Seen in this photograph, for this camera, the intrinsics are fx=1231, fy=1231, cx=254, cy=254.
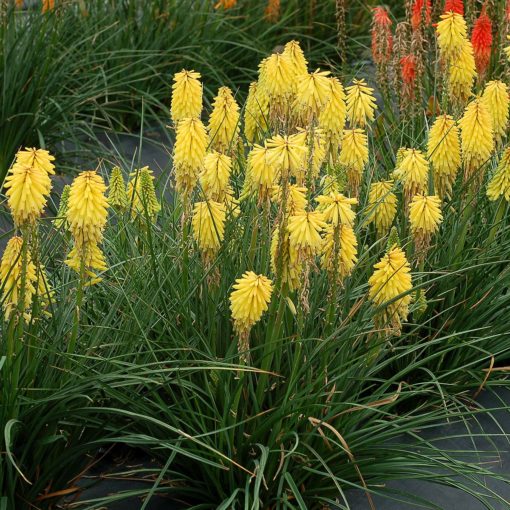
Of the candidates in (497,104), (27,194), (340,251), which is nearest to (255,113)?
(497,104)

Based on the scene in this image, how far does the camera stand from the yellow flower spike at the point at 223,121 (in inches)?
159

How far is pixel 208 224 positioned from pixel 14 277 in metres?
0.60

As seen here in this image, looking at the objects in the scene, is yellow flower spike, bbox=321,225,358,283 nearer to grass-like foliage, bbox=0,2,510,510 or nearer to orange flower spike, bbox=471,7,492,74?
grass-like foliage, bbox=0,2,510,510

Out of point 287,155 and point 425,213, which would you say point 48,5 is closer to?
point 425,213

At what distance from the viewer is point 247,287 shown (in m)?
3.47

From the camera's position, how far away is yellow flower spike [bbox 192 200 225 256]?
12.2ft

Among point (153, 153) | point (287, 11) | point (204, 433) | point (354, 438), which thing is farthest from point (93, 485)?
point (287, 11)

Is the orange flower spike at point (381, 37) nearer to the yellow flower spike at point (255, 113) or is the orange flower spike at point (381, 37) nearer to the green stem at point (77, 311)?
the yellow flower spike at point (255, 113)

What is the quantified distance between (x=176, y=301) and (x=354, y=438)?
0.72m

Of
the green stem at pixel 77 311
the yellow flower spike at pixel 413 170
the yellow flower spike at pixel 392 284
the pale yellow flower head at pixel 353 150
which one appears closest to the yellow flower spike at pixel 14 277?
the green stem at pixel 77 311

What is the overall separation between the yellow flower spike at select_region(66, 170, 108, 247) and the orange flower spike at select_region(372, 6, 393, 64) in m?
2.58

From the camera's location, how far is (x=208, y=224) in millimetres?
3713

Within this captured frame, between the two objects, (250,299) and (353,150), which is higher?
(353,150)

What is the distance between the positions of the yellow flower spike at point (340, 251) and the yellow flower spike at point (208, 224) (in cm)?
33
